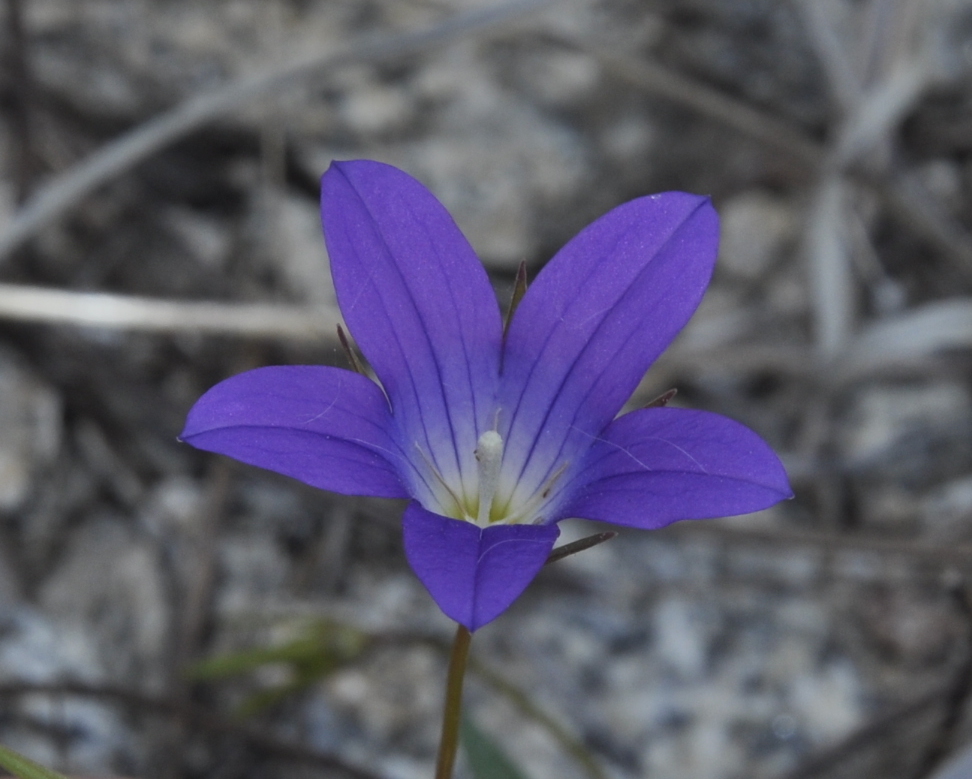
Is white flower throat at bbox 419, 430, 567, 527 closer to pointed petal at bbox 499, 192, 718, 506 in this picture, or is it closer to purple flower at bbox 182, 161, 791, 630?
purple flower at bbox 182, 161, 791, 630

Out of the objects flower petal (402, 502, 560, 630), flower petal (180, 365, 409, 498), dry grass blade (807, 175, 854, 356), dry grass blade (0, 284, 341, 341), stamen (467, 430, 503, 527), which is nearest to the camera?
flower petal (402, 502, 560, 630)

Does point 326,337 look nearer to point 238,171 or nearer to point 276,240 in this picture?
point 276,240

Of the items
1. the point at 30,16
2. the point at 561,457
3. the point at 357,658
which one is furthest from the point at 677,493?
the point at 30,16

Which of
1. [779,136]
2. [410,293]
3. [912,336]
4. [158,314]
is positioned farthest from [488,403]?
[779,136]

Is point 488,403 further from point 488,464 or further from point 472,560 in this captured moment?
point 472,560

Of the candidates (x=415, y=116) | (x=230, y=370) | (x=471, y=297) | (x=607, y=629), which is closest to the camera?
(x=471, y=297)

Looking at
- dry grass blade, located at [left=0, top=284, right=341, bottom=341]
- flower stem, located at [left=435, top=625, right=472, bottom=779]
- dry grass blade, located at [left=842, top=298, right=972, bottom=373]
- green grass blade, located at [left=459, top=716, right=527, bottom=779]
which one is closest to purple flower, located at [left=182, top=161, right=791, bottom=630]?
flower stem, located at [left=435, top=625, right=472, bottom=779]
